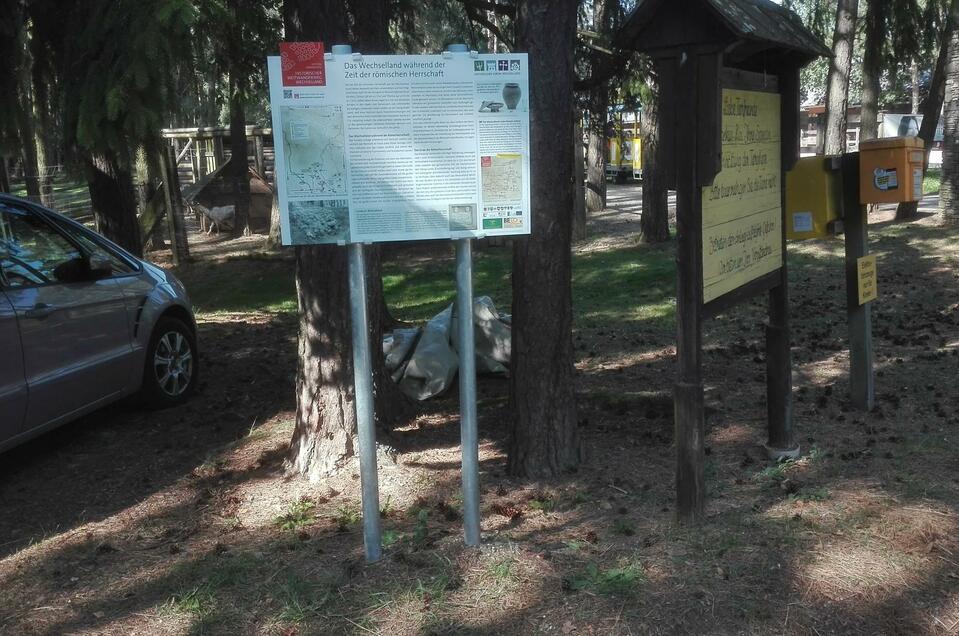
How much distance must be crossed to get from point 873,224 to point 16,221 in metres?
12.9

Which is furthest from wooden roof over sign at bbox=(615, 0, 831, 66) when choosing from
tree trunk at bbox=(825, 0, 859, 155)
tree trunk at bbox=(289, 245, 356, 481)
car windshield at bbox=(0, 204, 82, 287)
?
tree trunk at bbox=(825, 0, 859, 155)

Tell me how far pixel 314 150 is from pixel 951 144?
1261cm

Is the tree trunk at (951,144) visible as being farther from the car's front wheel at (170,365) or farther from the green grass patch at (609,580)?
the green grass patch at (609,580)

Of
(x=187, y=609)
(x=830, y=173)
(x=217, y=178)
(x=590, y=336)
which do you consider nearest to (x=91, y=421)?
(x=187, y=609)

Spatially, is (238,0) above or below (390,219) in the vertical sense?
above

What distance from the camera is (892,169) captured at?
5602 mm

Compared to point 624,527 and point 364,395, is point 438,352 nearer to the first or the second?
point 624,527

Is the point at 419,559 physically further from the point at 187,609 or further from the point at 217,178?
the point at 217,178

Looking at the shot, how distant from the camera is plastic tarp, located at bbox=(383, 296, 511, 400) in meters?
6.69

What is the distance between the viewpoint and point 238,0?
23.9 feet

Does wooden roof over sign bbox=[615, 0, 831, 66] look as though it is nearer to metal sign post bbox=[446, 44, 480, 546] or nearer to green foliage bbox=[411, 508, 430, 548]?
metal sign post bbox=[446, 44, 480, 546]

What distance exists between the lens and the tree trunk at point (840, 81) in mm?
14867

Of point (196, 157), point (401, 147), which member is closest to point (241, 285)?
point (401, 147)

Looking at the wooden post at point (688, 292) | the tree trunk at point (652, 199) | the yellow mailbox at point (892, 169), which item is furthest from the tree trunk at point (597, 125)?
the wooden post at point (688, 292)
